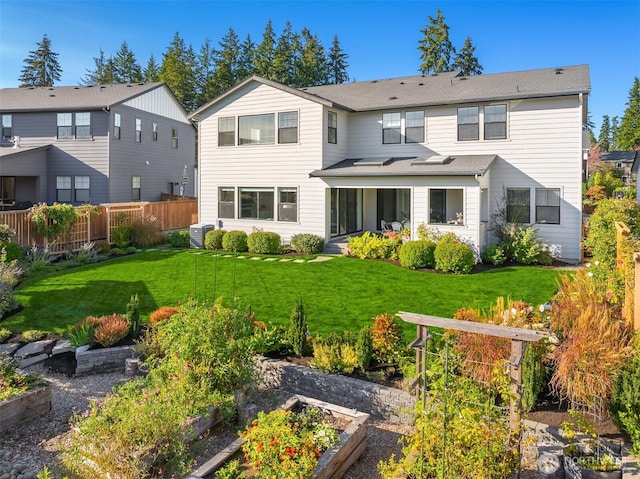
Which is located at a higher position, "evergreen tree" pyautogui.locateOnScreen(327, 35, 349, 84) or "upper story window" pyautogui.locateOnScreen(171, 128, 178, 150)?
"evergreen tree" pyautogui.locateOnScreen(327, 35, 349, 84)

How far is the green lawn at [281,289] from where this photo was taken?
9695mm

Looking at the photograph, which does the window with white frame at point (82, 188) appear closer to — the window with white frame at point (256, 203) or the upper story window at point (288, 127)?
the window with white frame at point (256, 203)

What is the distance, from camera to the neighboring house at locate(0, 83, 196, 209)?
A: 23641 millimetres

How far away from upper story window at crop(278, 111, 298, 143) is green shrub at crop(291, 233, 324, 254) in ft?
12.6

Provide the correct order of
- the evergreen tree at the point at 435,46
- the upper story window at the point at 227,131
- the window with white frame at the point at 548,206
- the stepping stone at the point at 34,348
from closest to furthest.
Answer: the stepping stone at the point at 34,348, the window with white frame at the point at 548,206, the upper story window at the point at 227,131, the evergreen tree at the point at 435,46

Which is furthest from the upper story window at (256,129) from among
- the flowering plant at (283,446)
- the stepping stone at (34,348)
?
the flowering plant at (283,446)

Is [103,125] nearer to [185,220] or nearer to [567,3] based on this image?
[185,220]

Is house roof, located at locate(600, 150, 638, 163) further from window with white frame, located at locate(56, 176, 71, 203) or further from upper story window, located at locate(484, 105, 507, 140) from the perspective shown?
window with white frame, located at locate(56, 176, 71, 203)

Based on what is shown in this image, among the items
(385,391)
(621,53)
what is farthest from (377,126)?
(385,391)

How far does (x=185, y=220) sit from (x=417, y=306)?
16615mm

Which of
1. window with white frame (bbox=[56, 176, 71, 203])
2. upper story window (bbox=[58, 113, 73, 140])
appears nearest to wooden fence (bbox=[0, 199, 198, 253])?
window with white frame (bbox=[56, 176, 71, 203])

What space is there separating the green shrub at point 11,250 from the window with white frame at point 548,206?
16.4 metres

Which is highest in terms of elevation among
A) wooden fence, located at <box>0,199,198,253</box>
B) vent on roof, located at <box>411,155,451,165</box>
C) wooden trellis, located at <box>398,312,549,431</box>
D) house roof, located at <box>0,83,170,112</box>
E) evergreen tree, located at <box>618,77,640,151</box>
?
evergreen tree, located at <box>618,77,640,151</box>

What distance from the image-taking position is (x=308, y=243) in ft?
56.5
